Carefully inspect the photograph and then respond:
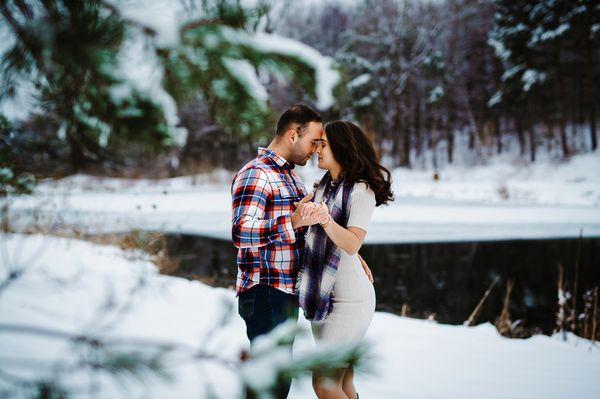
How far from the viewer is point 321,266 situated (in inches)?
76.2

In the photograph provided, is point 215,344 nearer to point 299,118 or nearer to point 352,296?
point 352,296

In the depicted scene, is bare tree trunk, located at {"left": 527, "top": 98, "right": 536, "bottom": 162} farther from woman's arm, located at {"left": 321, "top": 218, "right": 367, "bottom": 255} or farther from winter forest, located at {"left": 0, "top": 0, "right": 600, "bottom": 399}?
woman's arm, located at {"left": 321, "top": 218, "right": 367, "bottom": 255}

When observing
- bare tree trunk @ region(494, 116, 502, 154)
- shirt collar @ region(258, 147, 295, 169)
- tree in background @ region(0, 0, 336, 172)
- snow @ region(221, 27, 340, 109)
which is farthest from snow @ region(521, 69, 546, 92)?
tree in background @ region(0, 0, 336, 172)

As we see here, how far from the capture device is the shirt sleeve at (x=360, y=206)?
1910 mm

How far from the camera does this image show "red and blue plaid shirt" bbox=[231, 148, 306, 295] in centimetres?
180

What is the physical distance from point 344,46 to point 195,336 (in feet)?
72.8

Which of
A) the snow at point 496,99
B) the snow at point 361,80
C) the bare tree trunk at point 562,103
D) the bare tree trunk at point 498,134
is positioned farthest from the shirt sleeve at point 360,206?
the bare tree trunk at point 498,134

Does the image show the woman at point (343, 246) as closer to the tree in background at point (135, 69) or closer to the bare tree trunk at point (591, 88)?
the tree in background at point (135, 69)

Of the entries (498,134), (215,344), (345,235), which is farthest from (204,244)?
(498,134)

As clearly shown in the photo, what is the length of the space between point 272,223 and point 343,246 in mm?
328

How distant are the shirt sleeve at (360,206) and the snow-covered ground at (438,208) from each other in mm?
5191

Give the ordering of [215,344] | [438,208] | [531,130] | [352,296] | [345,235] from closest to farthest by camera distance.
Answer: [345,235], [352,296], [215,344], [438,208], [531,130]

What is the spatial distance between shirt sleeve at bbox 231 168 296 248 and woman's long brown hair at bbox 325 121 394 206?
370 millimetres

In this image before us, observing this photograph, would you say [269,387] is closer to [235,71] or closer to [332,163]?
[235,71]
